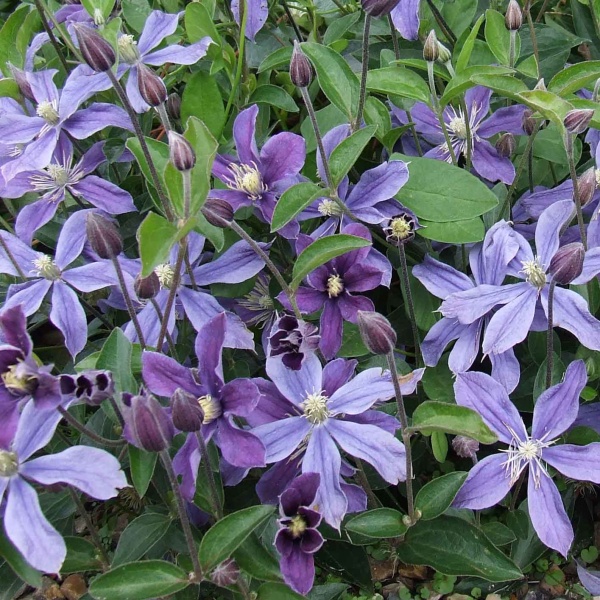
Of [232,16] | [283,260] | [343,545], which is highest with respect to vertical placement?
[232,16]

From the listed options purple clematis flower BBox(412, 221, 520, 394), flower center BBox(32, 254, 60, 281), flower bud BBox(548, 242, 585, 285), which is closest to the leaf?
purple clematis flower BBox(412, 221, 520, 394)

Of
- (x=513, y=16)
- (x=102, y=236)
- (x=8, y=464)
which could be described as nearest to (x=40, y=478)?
(x=8, y=464)

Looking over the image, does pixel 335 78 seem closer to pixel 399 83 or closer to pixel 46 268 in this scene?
pixel 399 83

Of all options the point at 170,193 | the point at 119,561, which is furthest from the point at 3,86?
the point at 119,561

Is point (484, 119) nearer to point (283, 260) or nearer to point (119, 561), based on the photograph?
point (283, 260)

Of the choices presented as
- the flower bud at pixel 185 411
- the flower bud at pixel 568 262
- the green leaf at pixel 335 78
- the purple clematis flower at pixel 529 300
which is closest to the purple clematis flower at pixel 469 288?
the purple clematis flower at pixel 529 300

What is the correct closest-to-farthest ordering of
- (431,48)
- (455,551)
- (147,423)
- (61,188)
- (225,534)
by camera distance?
(147,423)
(225,534)
(455,551)
(431,48)
(61,188)
